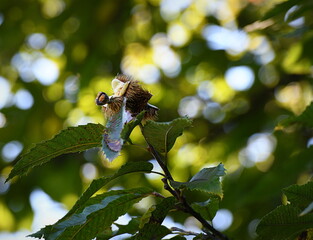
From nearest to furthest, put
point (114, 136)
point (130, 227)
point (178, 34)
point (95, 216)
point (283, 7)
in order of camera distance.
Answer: point (114, 136), point (95, 216), point (130, 227), point (283, 7), point (178, 34)

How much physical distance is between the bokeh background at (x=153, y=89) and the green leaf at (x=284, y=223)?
119 cm

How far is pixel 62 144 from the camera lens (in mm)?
793

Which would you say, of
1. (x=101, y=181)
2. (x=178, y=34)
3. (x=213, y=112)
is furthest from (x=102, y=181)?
(x=178, y=34)

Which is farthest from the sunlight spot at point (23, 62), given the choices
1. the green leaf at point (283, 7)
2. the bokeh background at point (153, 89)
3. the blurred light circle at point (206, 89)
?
the green leaf at point (283, 7)

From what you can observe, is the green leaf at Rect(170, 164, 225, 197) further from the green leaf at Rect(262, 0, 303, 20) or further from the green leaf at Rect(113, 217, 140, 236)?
the green leaf at Rect(262, 0, 303, 20)

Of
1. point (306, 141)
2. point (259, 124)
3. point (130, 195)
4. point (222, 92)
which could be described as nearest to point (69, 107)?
point (222, 92)

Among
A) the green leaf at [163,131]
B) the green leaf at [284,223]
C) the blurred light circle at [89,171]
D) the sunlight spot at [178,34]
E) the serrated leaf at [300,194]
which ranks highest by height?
the green leaf at [163,131]

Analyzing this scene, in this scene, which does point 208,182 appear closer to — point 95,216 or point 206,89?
point 95,216

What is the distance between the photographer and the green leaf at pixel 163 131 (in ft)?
2.47

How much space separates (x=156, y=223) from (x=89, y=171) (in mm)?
1772

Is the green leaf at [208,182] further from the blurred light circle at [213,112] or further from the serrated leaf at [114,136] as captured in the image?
the blurred light circle at [213,112]

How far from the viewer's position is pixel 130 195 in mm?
840

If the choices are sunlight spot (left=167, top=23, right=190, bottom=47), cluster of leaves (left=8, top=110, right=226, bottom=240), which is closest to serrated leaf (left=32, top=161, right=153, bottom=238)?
cluster of leaves (left=8, top=110, right=226, bottom=240)

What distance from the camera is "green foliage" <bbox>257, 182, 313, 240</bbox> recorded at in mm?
745
